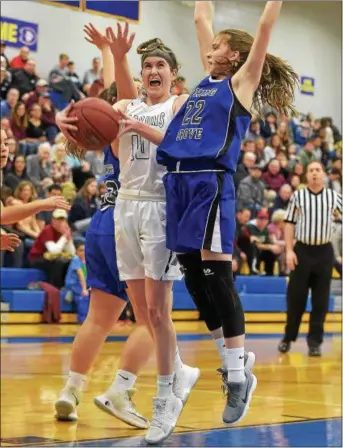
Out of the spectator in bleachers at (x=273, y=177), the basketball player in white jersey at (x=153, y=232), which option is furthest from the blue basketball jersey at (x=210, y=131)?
the spectator in bleachers at (x=273, y=177)

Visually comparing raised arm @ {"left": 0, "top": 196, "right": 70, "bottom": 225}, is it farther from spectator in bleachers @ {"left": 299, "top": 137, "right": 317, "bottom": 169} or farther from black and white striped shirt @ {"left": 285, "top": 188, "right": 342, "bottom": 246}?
spectator in bleachers @ {"left": 299, "top": 137, "right": 317, "bottom": 169}

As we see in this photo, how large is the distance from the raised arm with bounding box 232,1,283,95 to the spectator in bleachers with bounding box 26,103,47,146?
11126 mm

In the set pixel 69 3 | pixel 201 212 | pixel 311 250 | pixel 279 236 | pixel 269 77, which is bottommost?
pixel 279 236

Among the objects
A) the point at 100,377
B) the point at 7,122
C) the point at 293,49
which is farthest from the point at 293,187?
the point at 100,377

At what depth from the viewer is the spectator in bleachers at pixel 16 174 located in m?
13.1

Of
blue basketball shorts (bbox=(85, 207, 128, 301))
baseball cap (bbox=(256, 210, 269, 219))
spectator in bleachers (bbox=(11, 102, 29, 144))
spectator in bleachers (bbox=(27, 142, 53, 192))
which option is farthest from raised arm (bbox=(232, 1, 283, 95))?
spectator in bleachers (bbox=(11, 102, 29, 144))

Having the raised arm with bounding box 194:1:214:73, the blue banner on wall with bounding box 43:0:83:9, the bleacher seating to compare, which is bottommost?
the bleacher seating

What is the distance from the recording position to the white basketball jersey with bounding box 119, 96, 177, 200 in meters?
4.63

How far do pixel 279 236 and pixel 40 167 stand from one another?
13.7ft

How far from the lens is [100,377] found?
7.28 metres

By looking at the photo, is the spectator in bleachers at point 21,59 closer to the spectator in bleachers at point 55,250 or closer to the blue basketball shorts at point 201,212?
the spectator in bleachers at point 55,250

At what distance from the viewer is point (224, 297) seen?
4.08 metres

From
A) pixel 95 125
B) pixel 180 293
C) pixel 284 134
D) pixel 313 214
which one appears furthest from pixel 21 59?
pixel 95 125

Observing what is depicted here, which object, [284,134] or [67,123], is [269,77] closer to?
[67,123]
